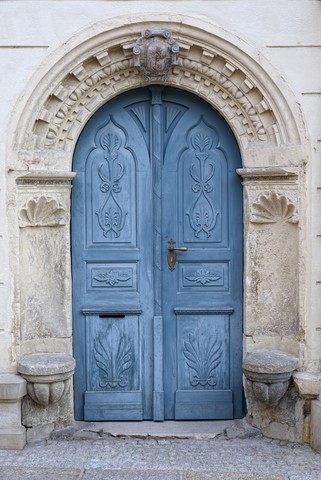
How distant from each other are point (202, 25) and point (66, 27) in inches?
36.7

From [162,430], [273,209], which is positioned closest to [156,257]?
[273,209]

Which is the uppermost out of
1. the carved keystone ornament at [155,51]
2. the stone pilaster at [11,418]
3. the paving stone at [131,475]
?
the carved keystone ornament at [155,51]

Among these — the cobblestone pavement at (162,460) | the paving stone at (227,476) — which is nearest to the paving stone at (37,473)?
the cobblestone pavement at (162,460)

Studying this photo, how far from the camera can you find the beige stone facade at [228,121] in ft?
16.7

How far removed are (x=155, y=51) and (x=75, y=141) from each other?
0.86 metres

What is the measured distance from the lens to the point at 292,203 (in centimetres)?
518

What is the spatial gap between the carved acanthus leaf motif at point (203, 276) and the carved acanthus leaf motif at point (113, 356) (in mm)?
675

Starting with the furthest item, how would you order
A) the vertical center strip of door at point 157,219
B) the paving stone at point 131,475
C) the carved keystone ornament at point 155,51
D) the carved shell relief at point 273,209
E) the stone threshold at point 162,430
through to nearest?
the vertical center strip of door at point 157,219 < the stone threshold at point 162,430 < the carved shell relief at point 273,209 < the carved keystone ornament at point 155,51 < the paving stone at point 131,475

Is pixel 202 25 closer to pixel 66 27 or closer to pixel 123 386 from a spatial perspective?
pixel 66 27

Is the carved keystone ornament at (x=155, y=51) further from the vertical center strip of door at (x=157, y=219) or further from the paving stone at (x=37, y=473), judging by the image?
the paving stone at (x=37, y=473)

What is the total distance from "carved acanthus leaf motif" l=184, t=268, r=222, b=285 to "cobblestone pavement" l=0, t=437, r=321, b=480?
3.78 ft

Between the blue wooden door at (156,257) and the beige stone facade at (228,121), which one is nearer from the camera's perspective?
the beige stone facade at (228,121)

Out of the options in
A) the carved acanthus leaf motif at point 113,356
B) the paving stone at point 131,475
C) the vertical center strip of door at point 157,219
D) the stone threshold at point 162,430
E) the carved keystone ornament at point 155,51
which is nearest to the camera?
the paving stone at point 131,475

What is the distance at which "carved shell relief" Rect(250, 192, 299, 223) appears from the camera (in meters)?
5.20
